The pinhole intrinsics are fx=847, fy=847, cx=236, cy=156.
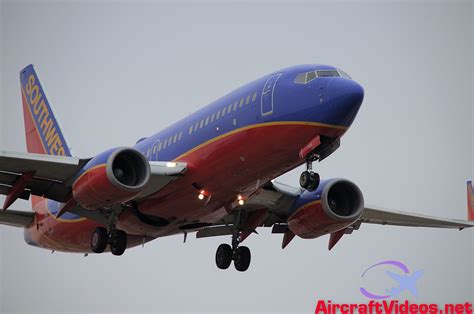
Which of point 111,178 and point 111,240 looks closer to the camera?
point 111,178

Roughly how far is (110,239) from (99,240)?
442 millimetres

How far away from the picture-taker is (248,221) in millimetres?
30734

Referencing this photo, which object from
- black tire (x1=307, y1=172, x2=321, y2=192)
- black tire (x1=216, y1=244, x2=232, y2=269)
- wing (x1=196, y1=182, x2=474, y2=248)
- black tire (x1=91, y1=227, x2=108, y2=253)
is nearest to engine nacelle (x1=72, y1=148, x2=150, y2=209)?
black tire (x1=91, y1=227, x2=108, y2=253)

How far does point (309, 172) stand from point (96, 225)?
9.73 metres

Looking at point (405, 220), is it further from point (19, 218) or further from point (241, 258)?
point (19, 218)

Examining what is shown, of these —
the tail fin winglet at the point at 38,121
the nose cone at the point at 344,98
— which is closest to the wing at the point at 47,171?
the nose cone at the point at 344,98

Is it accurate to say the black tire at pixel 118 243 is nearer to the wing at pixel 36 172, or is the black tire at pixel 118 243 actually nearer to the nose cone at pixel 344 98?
the wing at pixel 36 172

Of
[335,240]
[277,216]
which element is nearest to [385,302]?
[335,240]

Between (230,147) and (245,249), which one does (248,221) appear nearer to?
(245,249)

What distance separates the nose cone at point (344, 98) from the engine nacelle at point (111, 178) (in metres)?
6.07

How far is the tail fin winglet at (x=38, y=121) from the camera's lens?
34.8m

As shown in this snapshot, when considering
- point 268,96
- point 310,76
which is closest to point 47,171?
point 268,96

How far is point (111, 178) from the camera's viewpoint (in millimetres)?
24891

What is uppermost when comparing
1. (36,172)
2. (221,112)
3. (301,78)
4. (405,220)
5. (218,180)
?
(301,78)
